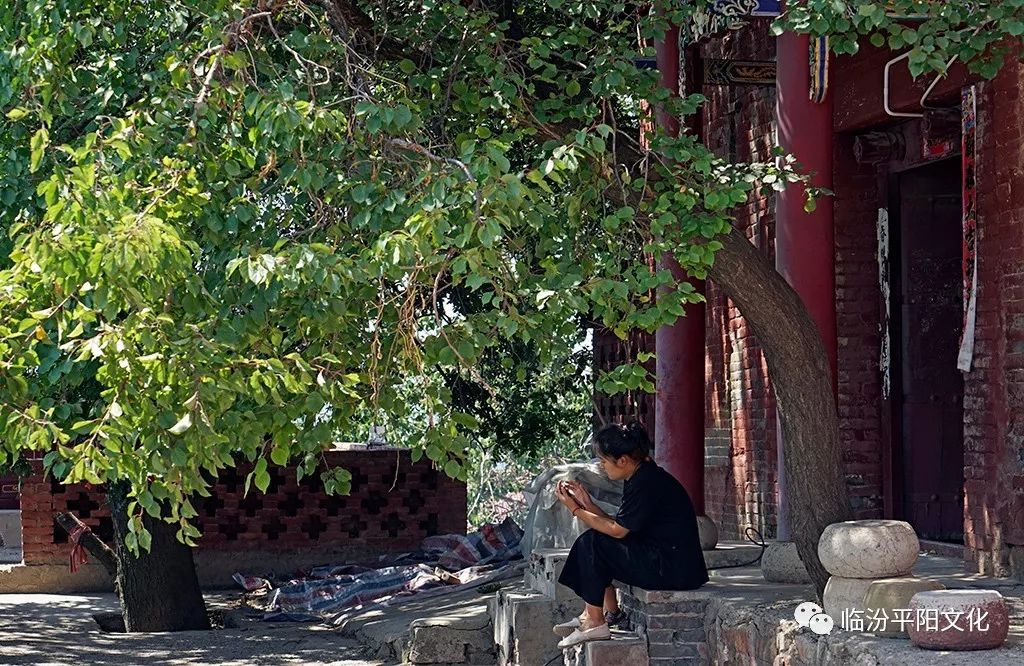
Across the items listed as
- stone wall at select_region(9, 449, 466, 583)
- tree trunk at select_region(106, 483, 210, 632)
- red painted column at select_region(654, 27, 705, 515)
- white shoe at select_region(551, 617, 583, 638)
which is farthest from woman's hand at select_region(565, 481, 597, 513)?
stone wall at select_region(9, 449, 466, 583)

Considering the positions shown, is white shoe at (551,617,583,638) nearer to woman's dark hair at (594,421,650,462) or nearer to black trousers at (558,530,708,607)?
black trousers at (558,530,708,607)

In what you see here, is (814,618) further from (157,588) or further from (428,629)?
(157,588)

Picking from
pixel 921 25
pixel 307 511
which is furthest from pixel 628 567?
pixel 307 511

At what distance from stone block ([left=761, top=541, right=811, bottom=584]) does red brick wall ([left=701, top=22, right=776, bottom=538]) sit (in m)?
2.87

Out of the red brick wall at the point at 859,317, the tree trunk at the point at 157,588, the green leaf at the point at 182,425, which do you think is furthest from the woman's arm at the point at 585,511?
the tree trunk at the point at 157,588

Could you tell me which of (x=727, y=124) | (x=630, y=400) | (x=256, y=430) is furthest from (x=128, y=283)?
(x=630, y=400)

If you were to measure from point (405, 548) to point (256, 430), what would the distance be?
9.69 m

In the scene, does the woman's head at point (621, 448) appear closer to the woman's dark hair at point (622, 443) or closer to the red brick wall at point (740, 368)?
the woman's dark hair at point (622, 443)

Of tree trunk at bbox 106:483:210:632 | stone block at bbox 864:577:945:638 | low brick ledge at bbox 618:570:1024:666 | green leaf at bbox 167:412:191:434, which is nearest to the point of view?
green leaf at bbox 167:412:191:434

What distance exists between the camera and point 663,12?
25.0 ft

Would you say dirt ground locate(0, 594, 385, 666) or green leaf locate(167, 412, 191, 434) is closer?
green leaf locate(167, 412, 191, 434)

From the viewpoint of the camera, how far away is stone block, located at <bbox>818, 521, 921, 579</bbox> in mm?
6074

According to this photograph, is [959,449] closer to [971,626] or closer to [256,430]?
[971,626]

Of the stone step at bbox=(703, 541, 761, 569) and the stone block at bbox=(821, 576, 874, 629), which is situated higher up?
the stone block at bbox=(821, 576, 874, 629)
